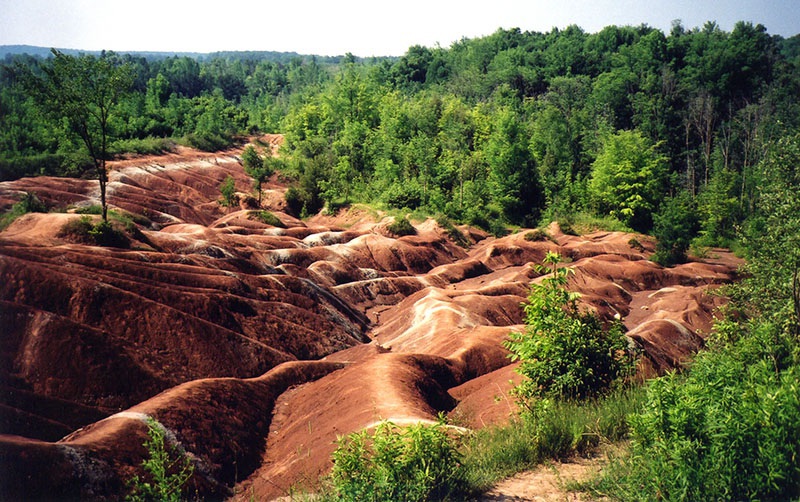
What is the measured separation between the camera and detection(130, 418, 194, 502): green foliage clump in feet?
19.7

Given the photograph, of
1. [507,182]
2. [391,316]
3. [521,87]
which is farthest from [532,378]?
[521,87]

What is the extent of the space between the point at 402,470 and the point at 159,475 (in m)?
2.66

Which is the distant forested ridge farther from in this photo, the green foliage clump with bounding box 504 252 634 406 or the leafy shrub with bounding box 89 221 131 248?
Answer: the green foliage clump with bounding box 504 252 634 406

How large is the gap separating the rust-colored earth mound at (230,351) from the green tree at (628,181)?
23329 millimetres

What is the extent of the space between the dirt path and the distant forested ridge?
23194mm

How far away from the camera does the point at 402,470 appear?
6203 mm

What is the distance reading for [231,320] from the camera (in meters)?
20.4

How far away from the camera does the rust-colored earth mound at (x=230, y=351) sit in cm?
1111

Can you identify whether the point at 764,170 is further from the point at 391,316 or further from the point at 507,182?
the point at 507,182

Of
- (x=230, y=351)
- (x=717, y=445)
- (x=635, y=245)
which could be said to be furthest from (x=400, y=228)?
(x=717, y=445)

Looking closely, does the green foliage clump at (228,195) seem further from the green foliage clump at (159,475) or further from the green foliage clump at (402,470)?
the green foliage clump at (402,470)

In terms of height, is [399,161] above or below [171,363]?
above

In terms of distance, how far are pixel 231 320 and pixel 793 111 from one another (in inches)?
3084

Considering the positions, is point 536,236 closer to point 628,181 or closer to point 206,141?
point 628,181
